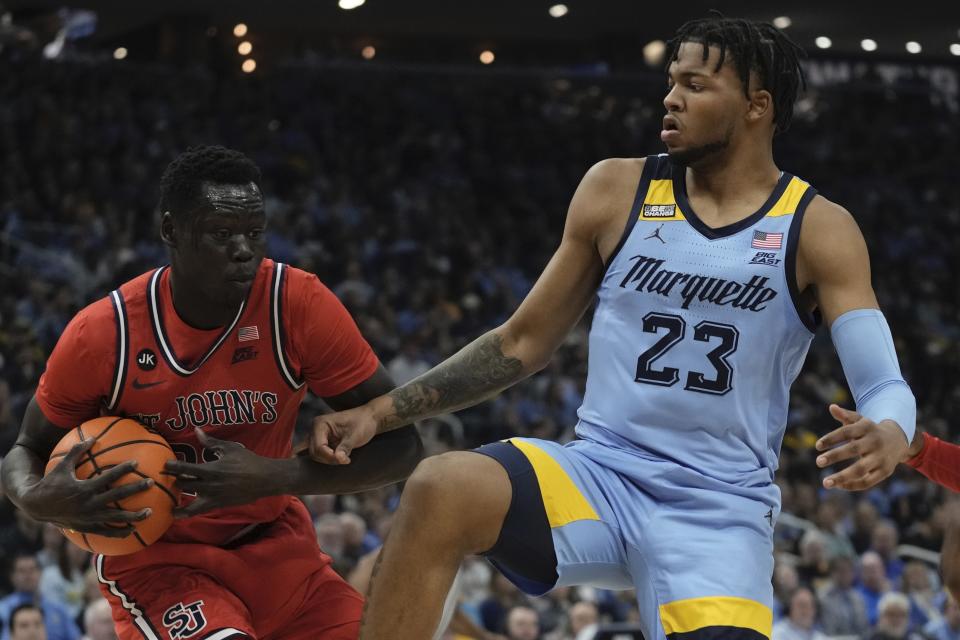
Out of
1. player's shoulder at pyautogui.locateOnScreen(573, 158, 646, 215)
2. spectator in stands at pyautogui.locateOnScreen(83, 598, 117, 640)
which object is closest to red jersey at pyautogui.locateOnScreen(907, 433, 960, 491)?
player's shoulder at pyautogui.locateOnScreen(573, 158, 646, 215)

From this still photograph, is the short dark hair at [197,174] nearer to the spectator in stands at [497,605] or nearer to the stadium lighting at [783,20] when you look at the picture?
the spectator in stands at [497,605]

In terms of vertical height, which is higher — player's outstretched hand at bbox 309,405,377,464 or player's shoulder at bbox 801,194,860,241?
player's shoulder at bbox 801,194,860,241

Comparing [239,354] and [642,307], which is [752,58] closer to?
[642,307]

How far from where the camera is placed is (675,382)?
3.53 metres

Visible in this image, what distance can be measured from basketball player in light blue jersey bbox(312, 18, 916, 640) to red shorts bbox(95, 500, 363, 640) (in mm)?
416

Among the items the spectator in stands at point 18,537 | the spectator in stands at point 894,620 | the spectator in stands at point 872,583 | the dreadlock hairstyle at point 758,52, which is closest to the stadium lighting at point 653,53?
the spectator in stands at point 872,583

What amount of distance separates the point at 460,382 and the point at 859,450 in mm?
1295

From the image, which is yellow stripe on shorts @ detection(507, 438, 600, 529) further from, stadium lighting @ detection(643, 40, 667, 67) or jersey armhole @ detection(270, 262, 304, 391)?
stadium lighting @ detection(643, 40, 667, 67)

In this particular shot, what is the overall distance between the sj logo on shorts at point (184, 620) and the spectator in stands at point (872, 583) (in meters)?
9.00

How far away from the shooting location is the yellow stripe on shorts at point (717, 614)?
128 inches

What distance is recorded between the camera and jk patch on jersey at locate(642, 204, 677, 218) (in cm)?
372

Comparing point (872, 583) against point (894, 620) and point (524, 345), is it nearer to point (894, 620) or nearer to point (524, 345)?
point (894, 620)

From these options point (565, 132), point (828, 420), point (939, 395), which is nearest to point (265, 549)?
point (828, 420)

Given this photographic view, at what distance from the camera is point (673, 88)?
12.3 ft
